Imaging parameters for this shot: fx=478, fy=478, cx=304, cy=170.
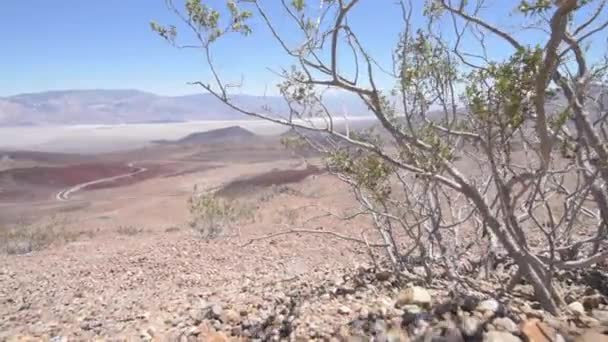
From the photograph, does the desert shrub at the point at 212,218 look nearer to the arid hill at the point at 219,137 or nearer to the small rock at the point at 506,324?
the small rock at the point at 506,324

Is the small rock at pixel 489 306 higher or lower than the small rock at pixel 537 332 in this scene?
higher

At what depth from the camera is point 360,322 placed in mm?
3543

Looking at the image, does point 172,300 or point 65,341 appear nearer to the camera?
point 65,341

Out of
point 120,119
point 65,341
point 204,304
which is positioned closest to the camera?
point 65,341

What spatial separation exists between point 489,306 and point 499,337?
0.36m

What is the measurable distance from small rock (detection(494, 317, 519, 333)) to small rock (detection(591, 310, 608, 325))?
60 cm

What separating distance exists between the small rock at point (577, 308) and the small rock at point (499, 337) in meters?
Result: 0.70

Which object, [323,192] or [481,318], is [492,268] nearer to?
[481,318]

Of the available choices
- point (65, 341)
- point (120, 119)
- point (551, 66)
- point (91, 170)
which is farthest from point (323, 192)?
point (120, 119)

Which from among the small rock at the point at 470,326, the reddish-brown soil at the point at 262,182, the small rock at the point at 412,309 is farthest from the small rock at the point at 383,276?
the reddish-brown soil at the point at 262,182

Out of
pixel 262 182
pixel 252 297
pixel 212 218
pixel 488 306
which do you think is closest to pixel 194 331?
pixel 252 297

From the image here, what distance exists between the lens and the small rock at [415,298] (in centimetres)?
361

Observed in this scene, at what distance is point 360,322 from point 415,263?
226 cm

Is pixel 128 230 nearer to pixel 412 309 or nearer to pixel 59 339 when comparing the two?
pixel 59 339
